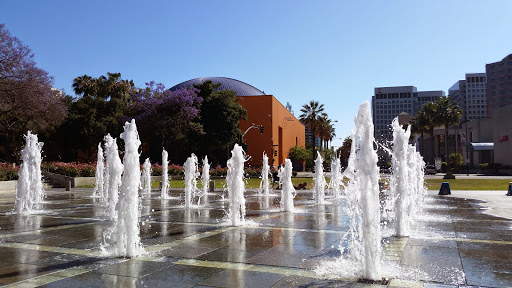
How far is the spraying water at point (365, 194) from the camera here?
5.17 metres

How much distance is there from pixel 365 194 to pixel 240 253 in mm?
2315

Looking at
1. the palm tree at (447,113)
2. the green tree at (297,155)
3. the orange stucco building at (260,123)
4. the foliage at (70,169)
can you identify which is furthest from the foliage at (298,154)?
the foliage at (70,169)

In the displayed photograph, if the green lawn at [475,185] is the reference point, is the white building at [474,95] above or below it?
above

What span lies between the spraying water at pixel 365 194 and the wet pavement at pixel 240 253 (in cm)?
32

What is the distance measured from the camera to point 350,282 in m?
4.97

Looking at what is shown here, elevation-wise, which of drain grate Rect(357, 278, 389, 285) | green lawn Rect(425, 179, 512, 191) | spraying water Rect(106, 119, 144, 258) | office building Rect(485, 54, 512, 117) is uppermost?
office building Rect(485, 54, 512, 117)

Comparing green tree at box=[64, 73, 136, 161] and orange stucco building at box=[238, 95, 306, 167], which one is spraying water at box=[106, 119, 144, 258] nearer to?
green tree at box=[64, 73, 136, 161]

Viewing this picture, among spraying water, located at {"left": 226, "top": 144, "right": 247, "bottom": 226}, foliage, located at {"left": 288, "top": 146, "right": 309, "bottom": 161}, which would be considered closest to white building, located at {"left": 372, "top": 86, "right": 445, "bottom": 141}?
foliage, located at {"left": 288, "top": 146, "right": 309, "bottom": 161}

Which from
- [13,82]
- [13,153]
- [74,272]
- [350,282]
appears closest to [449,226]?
[350,282]

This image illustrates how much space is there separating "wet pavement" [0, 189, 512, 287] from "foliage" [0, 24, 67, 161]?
23.5 meters

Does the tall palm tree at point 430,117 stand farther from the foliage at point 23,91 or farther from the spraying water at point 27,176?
the spraying water at point 27,176

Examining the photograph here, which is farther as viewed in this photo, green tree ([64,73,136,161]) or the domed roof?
the domed roof

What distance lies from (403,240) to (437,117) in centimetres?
6023

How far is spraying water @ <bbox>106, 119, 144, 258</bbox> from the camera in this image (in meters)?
6.43
